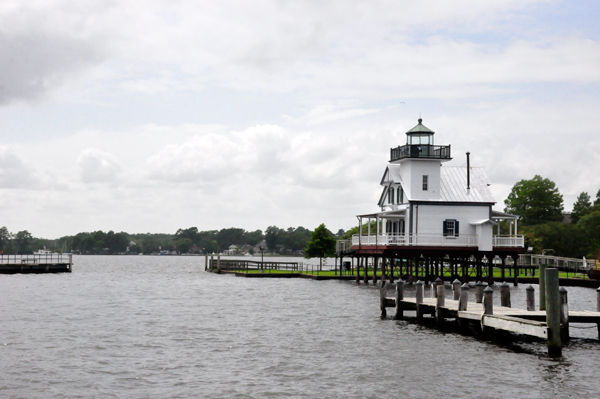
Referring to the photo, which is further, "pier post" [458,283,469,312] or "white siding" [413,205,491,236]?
"white siding" [413,205,491,236]

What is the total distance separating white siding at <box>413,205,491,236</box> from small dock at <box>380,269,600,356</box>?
25.2m

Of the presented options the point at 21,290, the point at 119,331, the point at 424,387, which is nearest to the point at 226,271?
the point at 21,290

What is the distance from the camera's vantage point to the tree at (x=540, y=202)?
122438 mm

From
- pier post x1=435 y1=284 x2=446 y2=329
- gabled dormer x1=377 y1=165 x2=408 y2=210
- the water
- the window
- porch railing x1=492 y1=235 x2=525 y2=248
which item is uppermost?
gabled dormer x1=377 y1=165 x2=408 y2=210

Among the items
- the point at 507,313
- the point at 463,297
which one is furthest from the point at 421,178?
the point at 507,313

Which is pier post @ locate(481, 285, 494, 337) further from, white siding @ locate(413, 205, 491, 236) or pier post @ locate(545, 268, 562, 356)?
white siding @ locate(413, 205, 491, 236)

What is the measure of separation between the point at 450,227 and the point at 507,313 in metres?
34.6

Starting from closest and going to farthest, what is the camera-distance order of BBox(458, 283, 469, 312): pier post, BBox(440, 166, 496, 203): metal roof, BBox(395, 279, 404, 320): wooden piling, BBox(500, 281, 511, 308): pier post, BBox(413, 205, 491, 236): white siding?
BBox(458, 283, 469, 312): pier post → BBox(500, 281, 511, 308): pier post → BBox(395, 279, 404, 320): wooden piling → BBox(413, 205, 491, 236): white siding → BBox(440, 166, 496, 203): metal roof

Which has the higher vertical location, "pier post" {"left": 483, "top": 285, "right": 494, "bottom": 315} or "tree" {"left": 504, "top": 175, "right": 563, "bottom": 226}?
"tree" {"left": 504, "top": 175, "right": 563, "bottom": 226}

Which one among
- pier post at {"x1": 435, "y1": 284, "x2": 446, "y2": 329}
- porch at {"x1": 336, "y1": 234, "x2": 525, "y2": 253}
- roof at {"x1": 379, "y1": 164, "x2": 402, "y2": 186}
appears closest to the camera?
pier post at {"x1": 435, "y1": 284, "x2": 446, "y2": 329}

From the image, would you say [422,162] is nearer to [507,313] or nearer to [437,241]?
[437,241]

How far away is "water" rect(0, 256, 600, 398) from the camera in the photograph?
19828 millimetres

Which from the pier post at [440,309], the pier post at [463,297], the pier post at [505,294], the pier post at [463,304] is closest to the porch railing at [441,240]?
the pier post at [505,294]

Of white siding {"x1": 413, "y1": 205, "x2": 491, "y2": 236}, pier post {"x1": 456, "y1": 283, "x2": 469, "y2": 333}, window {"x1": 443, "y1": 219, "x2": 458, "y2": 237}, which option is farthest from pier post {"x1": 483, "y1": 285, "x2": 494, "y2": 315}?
window {"x1": 443, "y1": 219, "x2": 458, "y2": 237}
